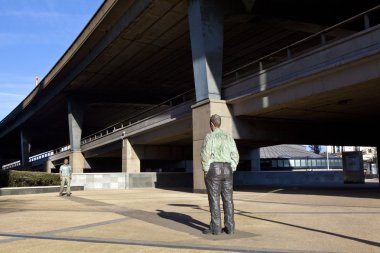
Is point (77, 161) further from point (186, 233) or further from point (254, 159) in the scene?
point (186, 233)

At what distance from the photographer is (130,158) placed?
36375 mm

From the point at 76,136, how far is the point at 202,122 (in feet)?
108

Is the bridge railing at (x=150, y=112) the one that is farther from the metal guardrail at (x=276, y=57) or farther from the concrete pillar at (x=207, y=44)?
the concrete pillar at (x=207, y=44)

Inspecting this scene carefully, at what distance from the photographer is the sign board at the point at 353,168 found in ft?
91.2

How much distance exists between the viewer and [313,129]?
2425 centimetres

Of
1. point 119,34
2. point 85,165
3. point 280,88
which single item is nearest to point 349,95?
point 280,88

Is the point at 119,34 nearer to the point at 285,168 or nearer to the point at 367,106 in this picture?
the point at 367,106

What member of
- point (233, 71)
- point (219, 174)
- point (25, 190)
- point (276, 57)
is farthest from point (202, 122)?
point (219, 174)

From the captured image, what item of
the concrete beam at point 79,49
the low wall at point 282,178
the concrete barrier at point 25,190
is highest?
the concrete beam at point 79,49

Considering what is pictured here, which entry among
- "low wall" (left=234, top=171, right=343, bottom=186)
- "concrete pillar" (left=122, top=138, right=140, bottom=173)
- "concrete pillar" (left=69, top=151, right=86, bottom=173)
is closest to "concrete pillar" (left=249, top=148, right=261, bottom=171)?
"low wall" (left=234, top=171, right=343, bottom=186)

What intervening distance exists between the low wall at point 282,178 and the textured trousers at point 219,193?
2492 cm

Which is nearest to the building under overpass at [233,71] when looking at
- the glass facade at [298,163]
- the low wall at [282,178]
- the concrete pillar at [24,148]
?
the low wall at [282,178]

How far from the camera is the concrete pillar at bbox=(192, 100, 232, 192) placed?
20.1m

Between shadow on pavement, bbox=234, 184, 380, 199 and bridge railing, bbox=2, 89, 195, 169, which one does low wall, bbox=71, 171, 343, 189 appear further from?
shadow on pavement, bbox=234, 184, 380, 199
